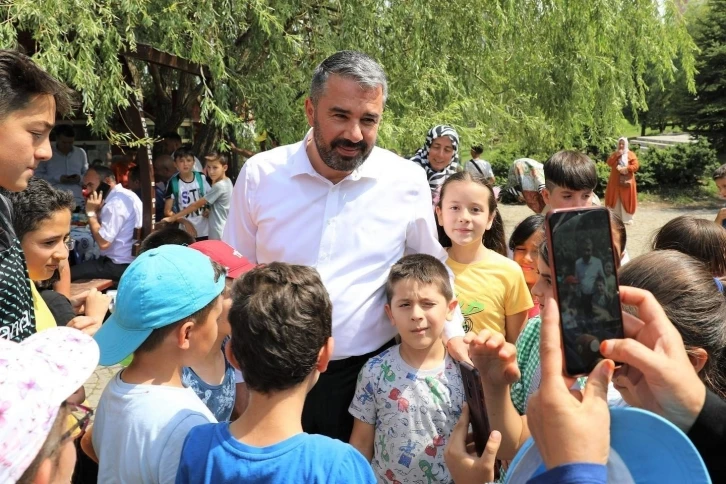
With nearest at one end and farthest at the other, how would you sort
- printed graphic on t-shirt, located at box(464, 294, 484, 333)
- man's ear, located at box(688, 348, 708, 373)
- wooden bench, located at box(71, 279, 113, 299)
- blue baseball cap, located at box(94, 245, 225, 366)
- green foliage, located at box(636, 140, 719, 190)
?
1. man's ear, located at box(688, 348, 708, 373)
2. blue baseball cap, located at box(94, 245, 225, 366)
3. printed graphic on t-shirt, located at box(464, 294, 484, 333)
4. wooden bench, located at box(71, 279, 113, 299)
5. green foliage, located at box(636, 140, 719, 190)

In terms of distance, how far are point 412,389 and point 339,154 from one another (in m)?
0.87

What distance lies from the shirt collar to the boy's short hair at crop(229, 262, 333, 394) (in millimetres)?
864

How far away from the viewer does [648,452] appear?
111 centimetres

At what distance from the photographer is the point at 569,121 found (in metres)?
9.58

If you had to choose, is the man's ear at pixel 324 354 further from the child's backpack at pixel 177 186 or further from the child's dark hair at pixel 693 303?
the child's backpack at pixel 177 186

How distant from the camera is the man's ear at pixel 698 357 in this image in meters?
1.45

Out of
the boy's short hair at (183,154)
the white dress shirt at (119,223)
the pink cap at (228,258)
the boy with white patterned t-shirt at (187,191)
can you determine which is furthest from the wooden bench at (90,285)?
the pink cap at (228,258)

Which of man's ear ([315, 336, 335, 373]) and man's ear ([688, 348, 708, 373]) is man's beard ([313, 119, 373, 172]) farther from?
man's ear ([688, 348, 708, 373])

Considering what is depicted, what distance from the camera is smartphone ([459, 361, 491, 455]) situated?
1.84m

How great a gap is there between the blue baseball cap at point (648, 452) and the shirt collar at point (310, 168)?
1579mm

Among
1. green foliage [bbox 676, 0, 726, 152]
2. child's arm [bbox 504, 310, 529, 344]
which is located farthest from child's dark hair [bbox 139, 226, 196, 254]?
green foliage [bbox 676, 0, 726, 152]

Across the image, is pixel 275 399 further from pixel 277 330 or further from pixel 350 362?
pixel 350 362

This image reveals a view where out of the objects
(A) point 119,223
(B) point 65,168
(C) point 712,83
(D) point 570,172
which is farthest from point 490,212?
(C) point 712,83

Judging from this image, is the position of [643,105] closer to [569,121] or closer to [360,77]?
[569,121]
